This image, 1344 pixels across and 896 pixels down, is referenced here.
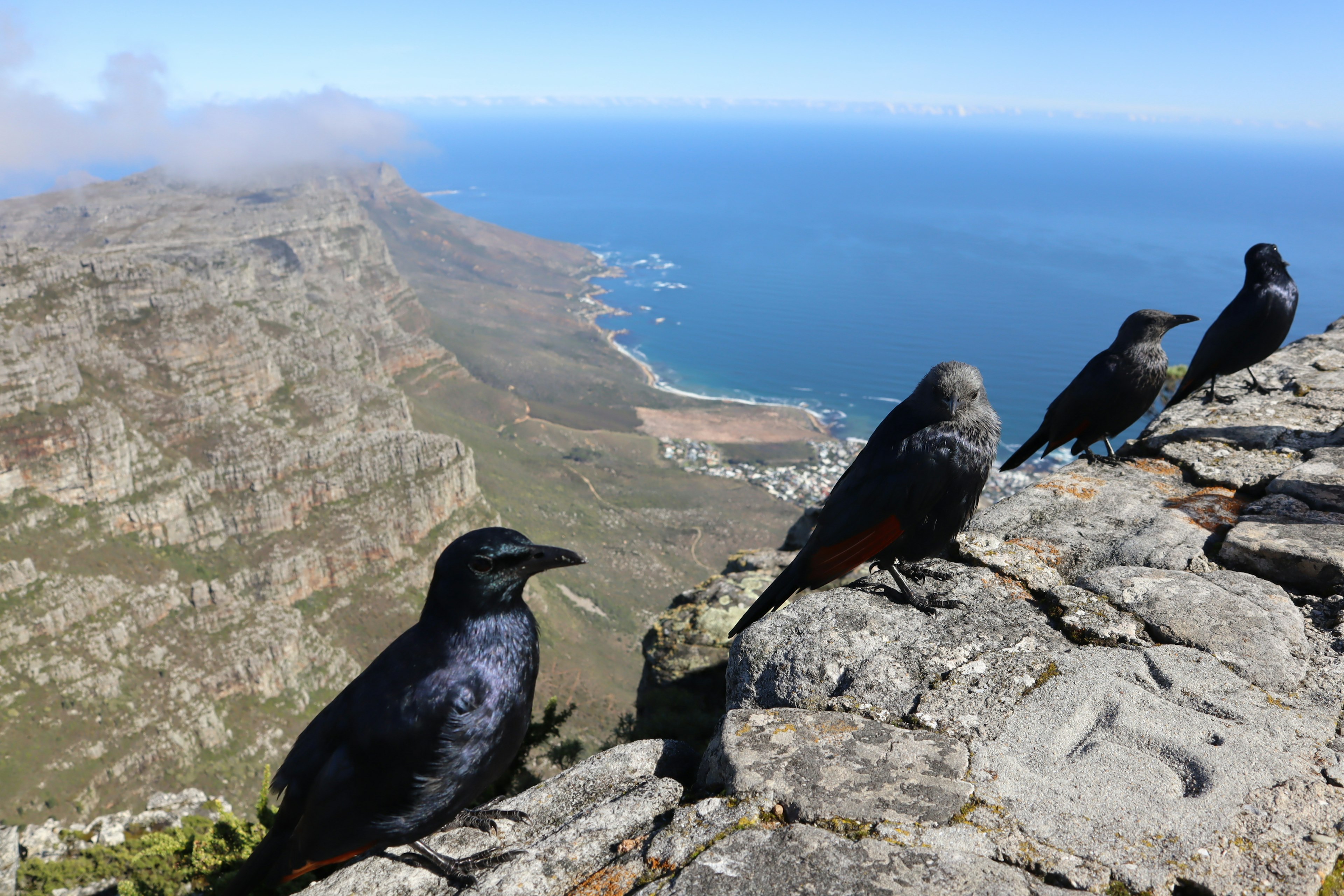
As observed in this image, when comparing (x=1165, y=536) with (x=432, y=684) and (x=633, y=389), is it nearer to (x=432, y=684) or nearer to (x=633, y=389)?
(x=432, y=684)

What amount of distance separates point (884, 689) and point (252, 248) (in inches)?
4582

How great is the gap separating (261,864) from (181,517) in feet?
196

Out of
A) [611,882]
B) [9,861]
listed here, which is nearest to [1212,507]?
[611,882]

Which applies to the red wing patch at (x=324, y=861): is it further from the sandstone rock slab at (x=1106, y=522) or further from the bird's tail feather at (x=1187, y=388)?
the bird's tail feather at (x=1187, y=388)

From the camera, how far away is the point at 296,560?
55.0 meters

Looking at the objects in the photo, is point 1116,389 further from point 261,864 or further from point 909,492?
point 261,864

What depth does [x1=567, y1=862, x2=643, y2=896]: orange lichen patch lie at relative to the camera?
2623mm

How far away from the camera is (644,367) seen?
437 feet

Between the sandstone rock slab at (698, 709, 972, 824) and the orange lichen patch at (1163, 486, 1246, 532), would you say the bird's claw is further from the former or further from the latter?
the orange lichen patch at (1163, 486, 1246, 532)

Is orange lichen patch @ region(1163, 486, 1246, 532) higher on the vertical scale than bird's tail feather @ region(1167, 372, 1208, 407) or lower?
lower

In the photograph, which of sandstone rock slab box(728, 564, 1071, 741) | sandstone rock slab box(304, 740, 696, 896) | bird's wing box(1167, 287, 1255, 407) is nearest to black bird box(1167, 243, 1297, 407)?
bird's wing box(1167, 287, 1255, 407)

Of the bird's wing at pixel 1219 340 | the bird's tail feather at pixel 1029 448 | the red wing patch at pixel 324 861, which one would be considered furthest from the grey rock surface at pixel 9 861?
the bird's wing at pixel 1219 340

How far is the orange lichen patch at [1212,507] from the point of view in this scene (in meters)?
4.70

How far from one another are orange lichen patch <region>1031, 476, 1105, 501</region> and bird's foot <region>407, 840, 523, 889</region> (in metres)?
4.65
